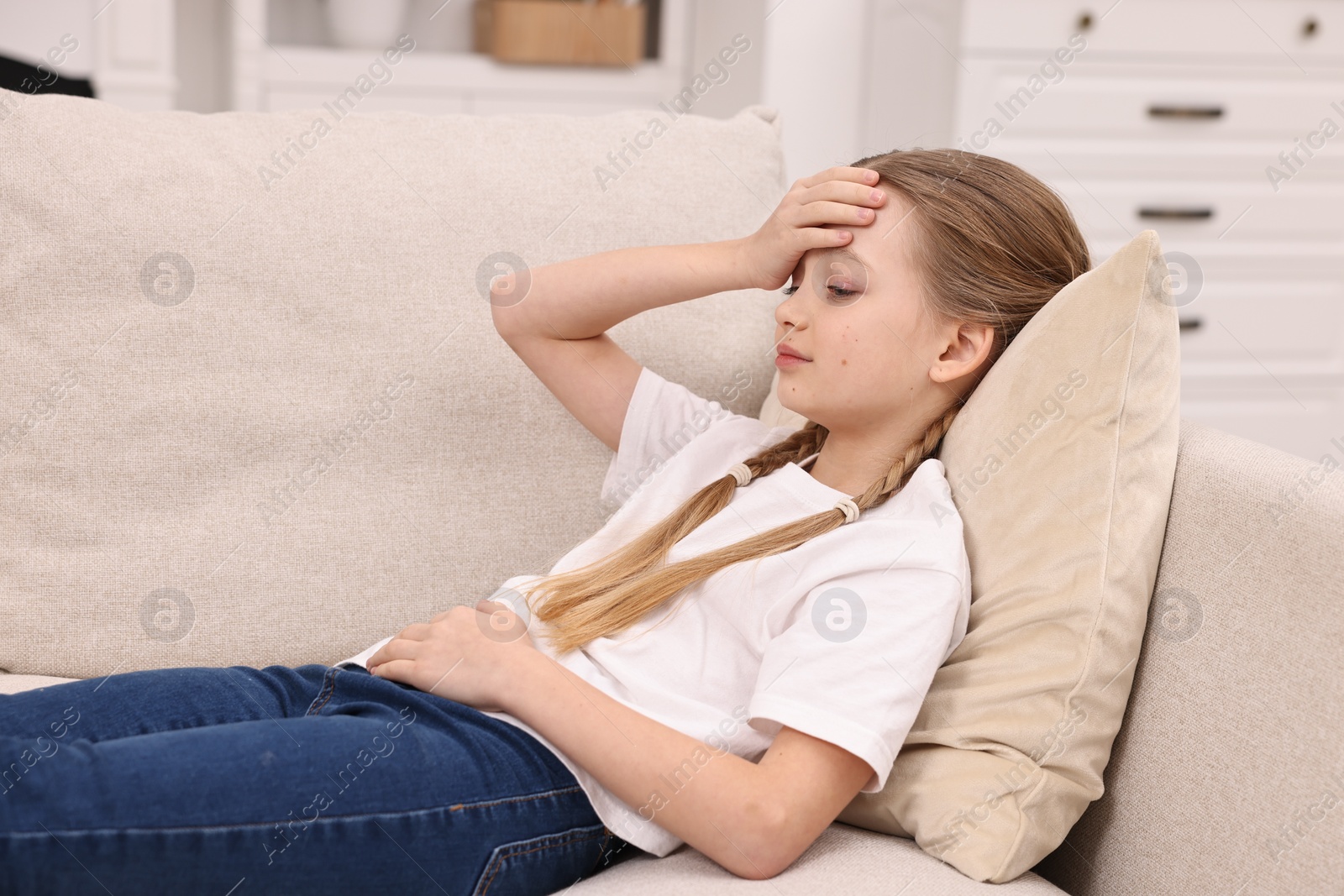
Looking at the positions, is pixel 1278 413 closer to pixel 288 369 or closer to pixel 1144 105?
pixel 1144 105

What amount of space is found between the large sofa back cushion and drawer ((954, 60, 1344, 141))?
5.42ft

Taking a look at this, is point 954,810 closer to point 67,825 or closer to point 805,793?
point 805,793

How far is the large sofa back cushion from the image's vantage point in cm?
73

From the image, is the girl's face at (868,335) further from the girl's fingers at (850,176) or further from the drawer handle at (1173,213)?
the drawer handle at (1173,213)

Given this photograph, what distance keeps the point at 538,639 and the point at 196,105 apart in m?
2.49

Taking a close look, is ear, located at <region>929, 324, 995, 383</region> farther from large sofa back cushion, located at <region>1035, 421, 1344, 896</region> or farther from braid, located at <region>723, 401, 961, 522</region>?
large sofa back cushion, located at <region>1035, 421, 1344, 896</region>

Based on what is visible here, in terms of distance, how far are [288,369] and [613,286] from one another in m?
0.34

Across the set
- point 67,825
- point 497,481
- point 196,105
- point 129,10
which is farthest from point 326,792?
point 196,105

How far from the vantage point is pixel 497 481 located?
47.2 inches

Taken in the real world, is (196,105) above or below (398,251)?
above

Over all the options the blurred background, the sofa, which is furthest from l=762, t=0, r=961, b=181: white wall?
the sofa

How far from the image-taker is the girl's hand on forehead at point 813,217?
3.20ft

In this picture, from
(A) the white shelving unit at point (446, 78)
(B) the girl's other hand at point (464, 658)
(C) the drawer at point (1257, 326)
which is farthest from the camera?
(A) the white shelving unit at point (446, 78)

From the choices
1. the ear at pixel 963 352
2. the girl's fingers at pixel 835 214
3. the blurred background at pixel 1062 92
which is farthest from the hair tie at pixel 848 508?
the blurred background at pixel 1062 92
